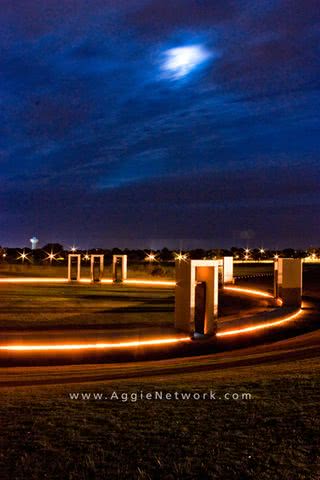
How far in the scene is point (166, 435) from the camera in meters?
7.38

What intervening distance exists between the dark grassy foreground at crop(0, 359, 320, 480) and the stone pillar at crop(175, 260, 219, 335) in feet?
37.0

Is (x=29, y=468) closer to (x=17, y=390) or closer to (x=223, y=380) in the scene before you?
(x=17, y=390)

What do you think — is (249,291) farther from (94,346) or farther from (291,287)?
(94,346)

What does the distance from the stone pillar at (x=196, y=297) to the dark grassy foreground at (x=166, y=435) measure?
1128 centimetres

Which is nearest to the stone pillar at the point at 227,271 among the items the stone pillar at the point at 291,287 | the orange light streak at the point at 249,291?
the orange light streak at the point at 249,291

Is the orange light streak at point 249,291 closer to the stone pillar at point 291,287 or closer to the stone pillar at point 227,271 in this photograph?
the stone pillar at point 227,271

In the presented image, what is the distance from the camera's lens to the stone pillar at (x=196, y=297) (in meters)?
21.9

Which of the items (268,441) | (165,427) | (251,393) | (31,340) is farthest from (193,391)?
(31,340)

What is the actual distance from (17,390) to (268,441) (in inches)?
221

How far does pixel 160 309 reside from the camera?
28.9m

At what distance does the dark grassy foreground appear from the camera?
20.4ft

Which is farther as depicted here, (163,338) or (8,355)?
(163,338)

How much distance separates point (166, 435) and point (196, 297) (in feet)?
50.6

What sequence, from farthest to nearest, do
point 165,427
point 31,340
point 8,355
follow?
point 31,340, point 8,355, point 165,427
